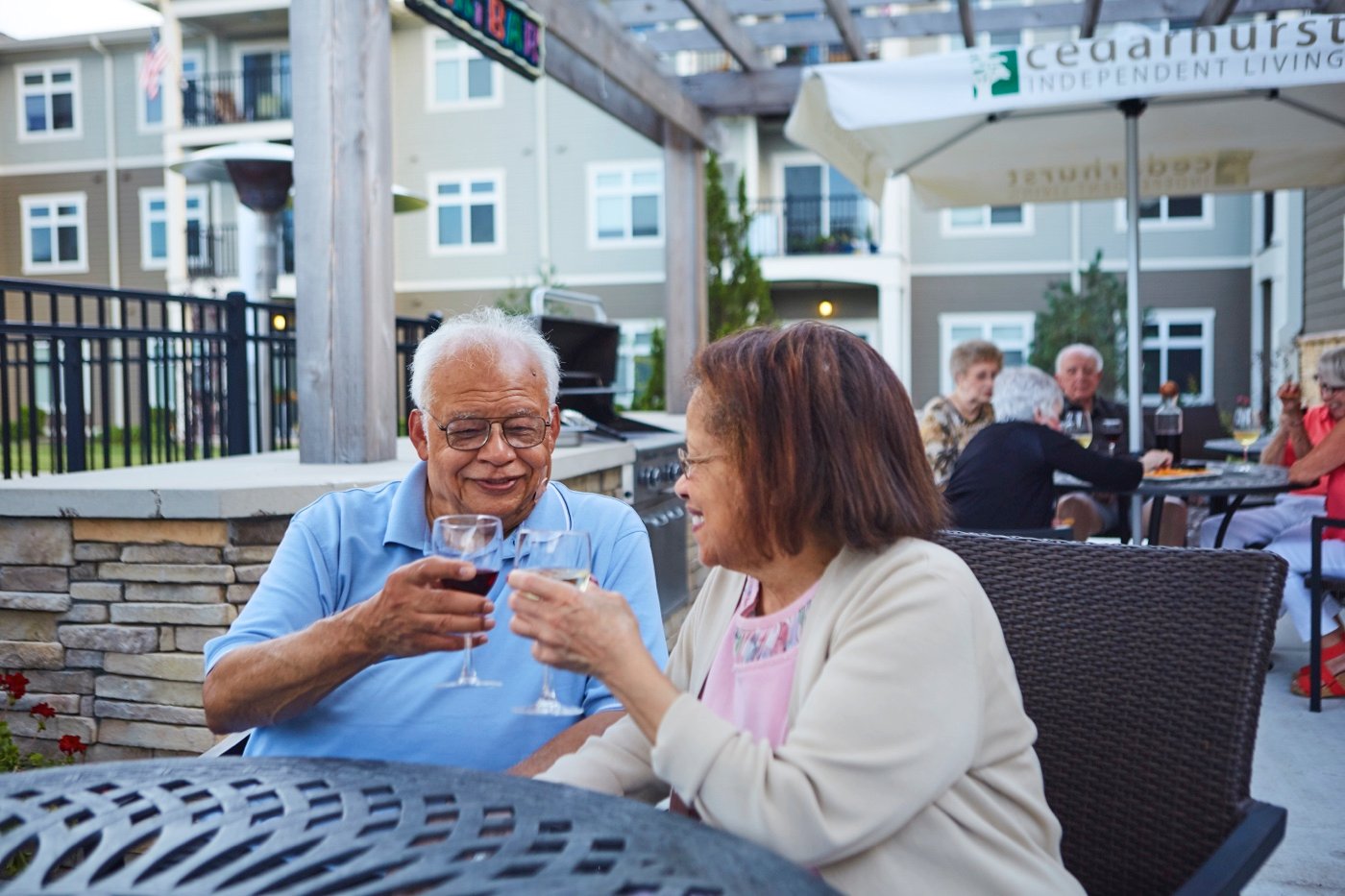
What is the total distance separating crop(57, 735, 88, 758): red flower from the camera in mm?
2912

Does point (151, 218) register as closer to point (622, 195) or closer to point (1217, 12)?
point (622, 195)

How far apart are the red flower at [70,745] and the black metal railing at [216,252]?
18790 mm

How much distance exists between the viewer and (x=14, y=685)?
3016 mm

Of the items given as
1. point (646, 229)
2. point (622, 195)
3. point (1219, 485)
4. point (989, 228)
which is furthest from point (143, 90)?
point (1219, 485)

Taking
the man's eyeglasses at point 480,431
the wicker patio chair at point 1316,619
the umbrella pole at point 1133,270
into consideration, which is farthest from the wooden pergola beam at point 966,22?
the man's eyeglasses at point 480,431

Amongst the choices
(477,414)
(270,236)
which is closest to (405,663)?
(477,414)

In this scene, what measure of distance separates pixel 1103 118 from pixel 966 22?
1260 mm

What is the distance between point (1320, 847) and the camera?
9.53ft

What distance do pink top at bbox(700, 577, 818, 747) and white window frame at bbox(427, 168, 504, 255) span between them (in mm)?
18643

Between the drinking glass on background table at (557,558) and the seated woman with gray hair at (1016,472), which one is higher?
the drinking glass on background table at (557,558)

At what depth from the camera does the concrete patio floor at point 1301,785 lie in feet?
8.96

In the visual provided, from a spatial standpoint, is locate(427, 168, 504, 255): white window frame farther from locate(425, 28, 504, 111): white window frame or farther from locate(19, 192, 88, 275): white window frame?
locate(19, 192, 88, 275): white window frame

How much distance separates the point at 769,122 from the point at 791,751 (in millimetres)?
18916

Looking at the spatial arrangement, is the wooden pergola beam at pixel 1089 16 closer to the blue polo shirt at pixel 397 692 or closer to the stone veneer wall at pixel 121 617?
the stone veneer wall at pixel 121 617
